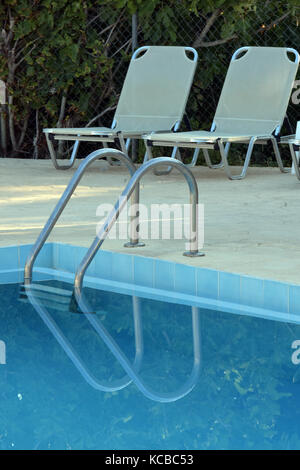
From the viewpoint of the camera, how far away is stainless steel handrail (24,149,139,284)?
4383mm

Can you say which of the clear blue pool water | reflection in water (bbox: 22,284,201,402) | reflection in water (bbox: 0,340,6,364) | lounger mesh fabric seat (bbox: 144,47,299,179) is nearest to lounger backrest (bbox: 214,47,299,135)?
lounger mesh fabric seat (bbox: 144,47,299,179)

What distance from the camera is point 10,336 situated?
3.80 m

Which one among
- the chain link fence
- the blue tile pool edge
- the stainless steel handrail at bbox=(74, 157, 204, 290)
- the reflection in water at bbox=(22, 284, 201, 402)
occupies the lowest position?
the reflection in water at bbox=(22, 284, 201, 402)

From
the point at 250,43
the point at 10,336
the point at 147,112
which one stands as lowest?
the point at 10,336

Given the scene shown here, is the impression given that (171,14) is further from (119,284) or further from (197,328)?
(197,328)

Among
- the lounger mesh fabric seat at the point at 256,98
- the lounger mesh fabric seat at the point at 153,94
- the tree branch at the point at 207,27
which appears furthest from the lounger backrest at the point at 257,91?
the tree branch at the point at 207,27

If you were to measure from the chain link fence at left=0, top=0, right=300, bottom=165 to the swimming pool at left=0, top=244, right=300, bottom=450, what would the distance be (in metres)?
5.03

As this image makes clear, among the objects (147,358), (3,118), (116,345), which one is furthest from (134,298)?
(3,118)

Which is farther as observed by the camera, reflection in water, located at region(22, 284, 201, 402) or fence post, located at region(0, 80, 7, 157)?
fence post, located at region(0, 80, 7, 157)

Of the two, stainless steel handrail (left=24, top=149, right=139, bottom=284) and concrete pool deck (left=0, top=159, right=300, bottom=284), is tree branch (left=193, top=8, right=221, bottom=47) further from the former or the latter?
stainless steel handrail (left=24, top=149, right=139, bottom=284)

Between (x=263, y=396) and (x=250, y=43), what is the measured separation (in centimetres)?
670

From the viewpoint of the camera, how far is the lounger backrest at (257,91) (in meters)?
8.22

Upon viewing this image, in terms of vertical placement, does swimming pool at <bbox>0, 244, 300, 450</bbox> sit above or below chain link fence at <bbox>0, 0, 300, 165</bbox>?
below
